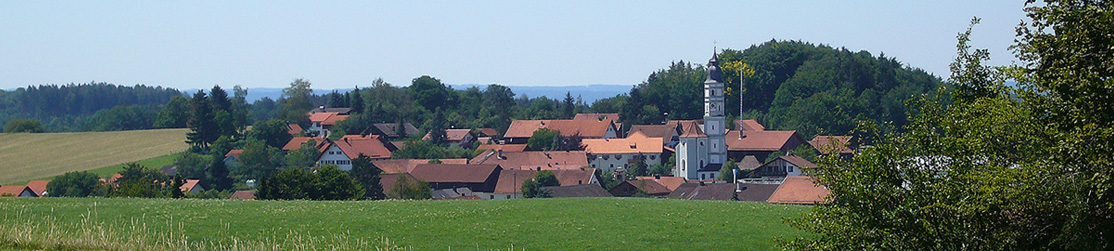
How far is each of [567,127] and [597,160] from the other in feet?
51.0

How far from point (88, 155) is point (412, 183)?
97.6 ft

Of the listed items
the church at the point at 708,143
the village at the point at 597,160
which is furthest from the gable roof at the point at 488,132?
the church at the point at 708,143

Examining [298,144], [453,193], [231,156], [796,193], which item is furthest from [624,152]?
[796,193]

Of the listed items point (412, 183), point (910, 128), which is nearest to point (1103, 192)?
point (910, 128)

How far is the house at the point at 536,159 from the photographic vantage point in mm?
75887

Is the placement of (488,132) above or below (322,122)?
below

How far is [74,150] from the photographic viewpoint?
73.4 metres

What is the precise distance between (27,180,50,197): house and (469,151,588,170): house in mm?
28548

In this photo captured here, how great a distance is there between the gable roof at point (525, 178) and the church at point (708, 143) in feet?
58.2

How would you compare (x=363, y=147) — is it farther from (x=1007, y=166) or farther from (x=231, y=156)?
(x=1007, y=166)

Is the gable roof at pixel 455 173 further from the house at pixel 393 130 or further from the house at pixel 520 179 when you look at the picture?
the house at pixel 393 130

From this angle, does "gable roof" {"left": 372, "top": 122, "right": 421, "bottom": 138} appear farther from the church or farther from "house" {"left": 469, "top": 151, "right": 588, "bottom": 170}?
the church

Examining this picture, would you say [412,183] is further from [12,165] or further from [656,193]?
[12,165]

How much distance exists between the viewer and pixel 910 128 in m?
12.2
